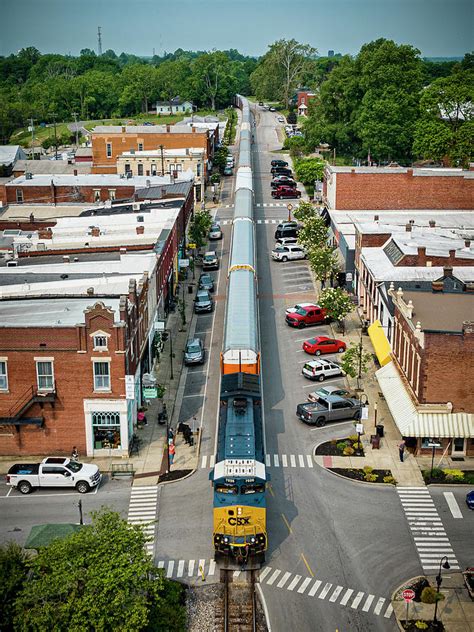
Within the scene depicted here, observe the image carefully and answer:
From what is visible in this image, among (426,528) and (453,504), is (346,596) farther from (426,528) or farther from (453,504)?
(453,504)

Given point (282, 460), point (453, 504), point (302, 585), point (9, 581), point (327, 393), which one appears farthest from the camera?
point (327, 393)

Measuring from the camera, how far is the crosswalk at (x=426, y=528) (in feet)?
141

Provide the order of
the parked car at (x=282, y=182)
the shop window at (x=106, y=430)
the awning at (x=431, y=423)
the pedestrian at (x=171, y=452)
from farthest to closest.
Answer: the parked car at (x=282, y=182) → the shop window at (x=106, y=430) → the pedestrian at (x=171, y=452) → the awning at (x=431, y=423)

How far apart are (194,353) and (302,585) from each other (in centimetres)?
3034

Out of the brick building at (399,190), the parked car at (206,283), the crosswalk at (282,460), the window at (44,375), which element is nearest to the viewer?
the window at (44,375)

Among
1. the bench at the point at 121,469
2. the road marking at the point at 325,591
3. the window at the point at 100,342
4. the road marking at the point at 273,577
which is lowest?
the road marking at the point at 325,591

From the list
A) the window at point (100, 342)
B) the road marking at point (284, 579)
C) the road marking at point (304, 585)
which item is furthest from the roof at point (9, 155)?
the road marking at point (304, 585)

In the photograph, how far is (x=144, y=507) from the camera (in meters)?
47.7

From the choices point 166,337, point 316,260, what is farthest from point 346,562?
point 316,260

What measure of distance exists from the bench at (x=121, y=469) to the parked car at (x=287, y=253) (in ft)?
167

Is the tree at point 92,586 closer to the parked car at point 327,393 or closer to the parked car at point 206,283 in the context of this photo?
the parked car at point 327,393

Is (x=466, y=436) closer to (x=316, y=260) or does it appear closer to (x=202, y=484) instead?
(x=202, y=484)

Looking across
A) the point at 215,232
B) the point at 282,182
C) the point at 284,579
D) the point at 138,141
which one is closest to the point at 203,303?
the point at 215,232

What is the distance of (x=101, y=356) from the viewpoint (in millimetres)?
51938
